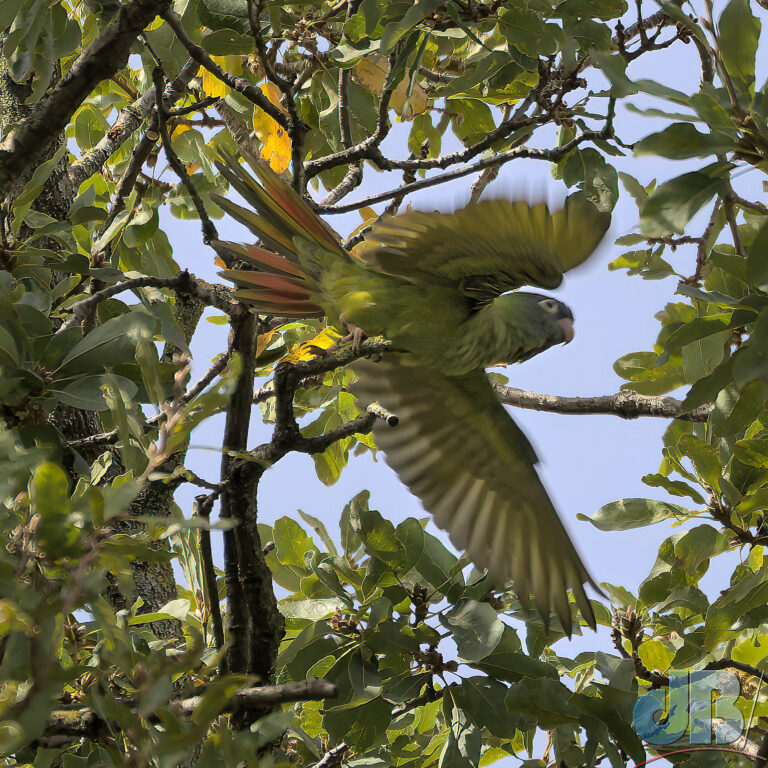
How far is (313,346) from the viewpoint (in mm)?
2520

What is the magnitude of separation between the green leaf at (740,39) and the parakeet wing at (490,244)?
62 centimetres

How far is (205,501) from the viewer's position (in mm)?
1755

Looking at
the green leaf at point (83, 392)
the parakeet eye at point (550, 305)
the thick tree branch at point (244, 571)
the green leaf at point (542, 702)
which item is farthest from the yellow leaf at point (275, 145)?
the green leaf at point (542, 702)

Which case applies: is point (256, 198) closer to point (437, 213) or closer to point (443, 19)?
point (437, 213)

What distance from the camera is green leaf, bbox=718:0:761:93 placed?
60.9 inches

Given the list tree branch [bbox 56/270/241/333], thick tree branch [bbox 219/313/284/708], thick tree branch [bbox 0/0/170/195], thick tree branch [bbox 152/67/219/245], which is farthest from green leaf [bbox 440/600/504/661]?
thick tree branch [bbox 0/0/170/195]

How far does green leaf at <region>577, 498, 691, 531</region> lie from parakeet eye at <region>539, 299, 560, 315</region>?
28.1 inches

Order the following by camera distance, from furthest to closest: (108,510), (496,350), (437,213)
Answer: (496,350)
(437,213)
(108,510)

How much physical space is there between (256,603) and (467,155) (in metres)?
1.59

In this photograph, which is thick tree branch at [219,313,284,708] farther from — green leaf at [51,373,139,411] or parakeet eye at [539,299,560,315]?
parakeet eye at [539,299,560,315]

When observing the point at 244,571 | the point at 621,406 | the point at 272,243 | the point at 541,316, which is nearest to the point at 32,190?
the point at 272,243

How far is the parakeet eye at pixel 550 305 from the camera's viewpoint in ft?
9.12

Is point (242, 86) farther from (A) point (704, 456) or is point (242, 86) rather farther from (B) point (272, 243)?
(A) point (704, 456)

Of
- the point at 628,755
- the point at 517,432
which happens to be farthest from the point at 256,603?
the point at 517,432
